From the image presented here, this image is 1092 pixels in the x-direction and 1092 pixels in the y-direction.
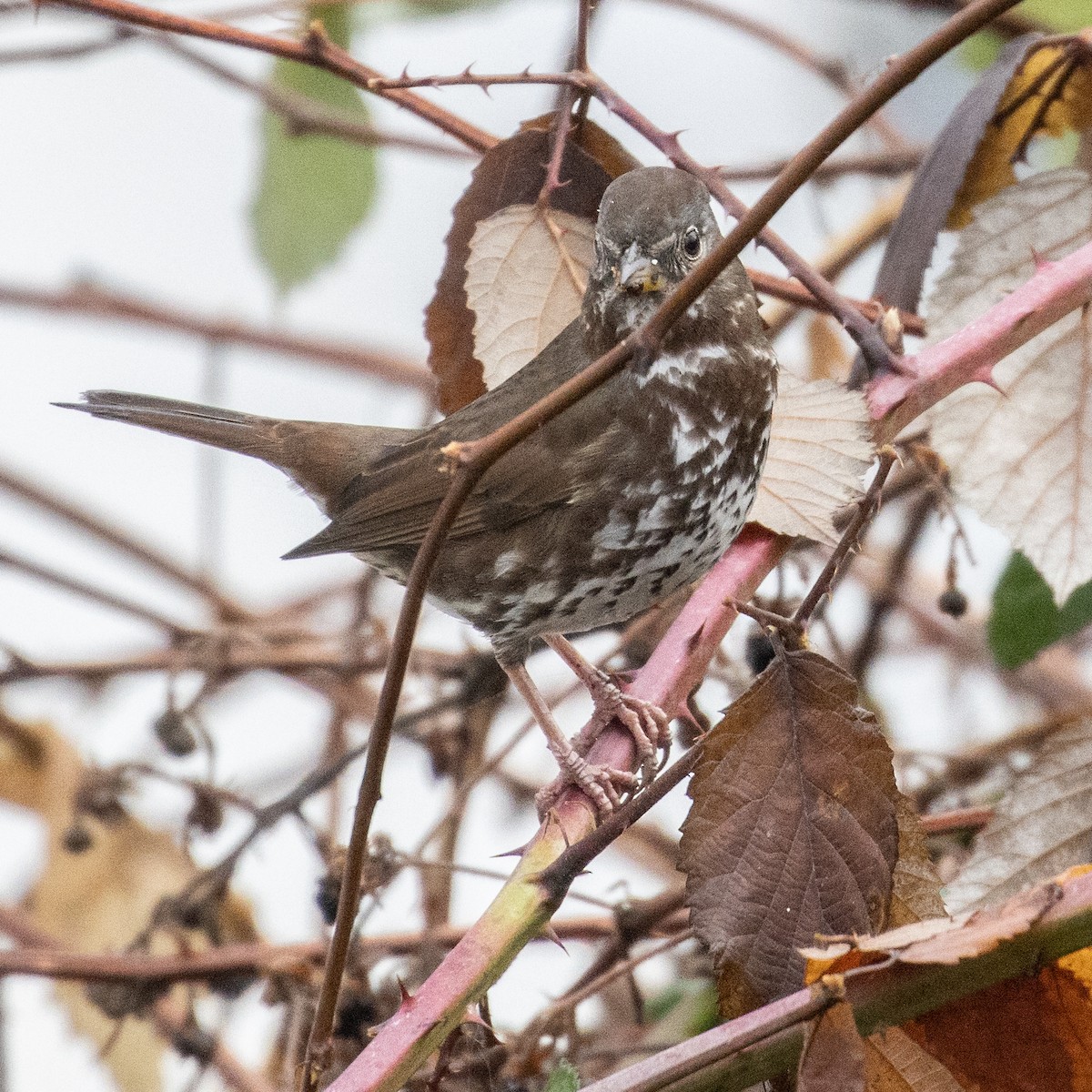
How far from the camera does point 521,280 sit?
7.84ft

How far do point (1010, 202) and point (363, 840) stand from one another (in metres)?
1.43

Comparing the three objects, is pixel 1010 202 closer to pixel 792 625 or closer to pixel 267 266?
pixel 792 625

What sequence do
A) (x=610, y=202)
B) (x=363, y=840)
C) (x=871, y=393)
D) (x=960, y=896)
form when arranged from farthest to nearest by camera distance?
(x=610, y=202)
(x=871, y=393)
(x=960, y=896)
(x=363, y=840)

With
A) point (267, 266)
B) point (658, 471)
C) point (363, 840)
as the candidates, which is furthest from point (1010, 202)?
point (267, 266)

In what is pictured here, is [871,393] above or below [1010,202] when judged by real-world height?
below

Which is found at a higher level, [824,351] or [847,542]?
[824,351]

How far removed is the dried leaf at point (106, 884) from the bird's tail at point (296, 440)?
773 mm

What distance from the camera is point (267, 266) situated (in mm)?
3545

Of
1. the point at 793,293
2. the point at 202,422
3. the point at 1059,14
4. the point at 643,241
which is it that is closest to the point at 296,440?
the point at 202,422

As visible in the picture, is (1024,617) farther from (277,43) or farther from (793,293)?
(277,43)

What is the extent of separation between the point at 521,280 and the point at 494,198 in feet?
0.41

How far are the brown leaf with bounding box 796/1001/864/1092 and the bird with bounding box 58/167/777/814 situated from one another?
2.66 feet

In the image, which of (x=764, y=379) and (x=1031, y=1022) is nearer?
(x=1031, y=1022)

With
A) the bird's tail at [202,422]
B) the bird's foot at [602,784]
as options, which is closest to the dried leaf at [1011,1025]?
the bird's foot at [602,784]
